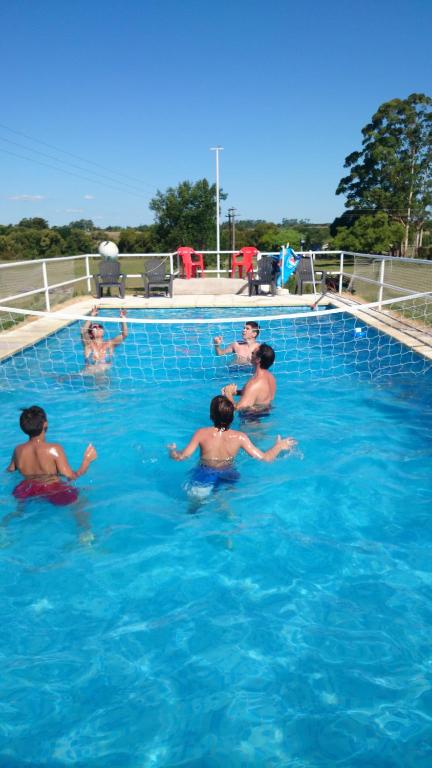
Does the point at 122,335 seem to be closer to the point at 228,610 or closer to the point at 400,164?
the point at 228,610

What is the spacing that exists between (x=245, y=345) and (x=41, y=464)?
15.1 feet

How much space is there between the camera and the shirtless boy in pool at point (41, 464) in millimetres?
4398

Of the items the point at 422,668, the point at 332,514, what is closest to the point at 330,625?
the point at 422,668

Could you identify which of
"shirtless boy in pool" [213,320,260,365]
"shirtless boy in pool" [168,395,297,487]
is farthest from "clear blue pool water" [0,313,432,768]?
"shirtless boy in pool" [213,320,260,365]

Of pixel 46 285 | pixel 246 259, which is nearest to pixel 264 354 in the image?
pixel 46 285

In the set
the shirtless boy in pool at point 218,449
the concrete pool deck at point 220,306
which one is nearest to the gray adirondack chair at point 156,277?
the concrete pool deck at point 220,306

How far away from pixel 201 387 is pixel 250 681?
560 centimetres

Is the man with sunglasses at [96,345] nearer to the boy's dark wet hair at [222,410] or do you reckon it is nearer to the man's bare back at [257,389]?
the man's bare back at [257,389]

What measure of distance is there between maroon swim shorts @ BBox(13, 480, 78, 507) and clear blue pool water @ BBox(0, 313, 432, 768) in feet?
0.33

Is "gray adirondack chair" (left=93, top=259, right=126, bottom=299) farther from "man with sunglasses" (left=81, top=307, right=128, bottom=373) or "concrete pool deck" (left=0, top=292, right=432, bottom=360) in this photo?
"man with sunglasses" (left=81, top=307, right=128, bottom=373)

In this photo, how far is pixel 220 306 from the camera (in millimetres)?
14984

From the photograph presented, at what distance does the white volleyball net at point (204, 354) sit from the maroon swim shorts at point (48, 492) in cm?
303

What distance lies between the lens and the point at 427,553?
164 inches

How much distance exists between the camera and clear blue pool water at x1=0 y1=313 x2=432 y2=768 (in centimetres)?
273
